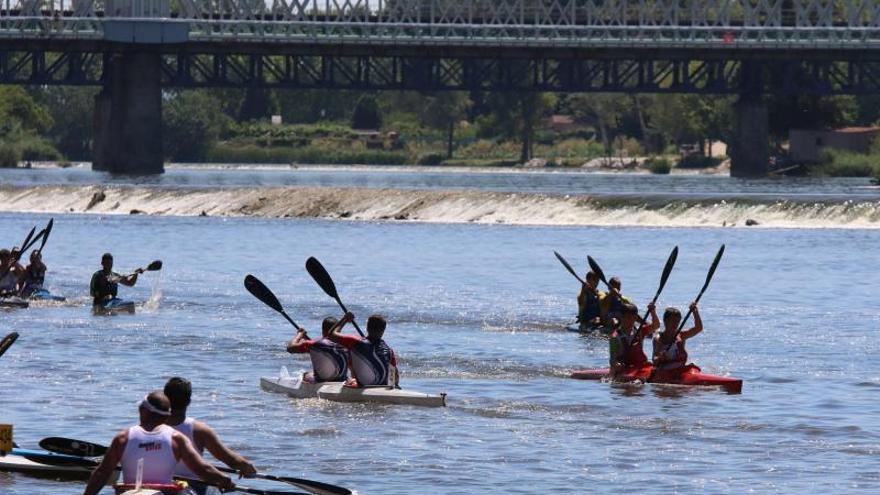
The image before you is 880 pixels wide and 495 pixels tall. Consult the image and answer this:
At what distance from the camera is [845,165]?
14338 cm

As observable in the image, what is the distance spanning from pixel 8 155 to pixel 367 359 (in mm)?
141348

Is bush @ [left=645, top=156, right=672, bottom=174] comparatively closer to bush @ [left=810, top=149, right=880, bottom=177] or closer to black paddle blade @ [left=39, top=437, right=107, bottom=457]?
bush @ [left=810, top=149, right=880, bottom=177]

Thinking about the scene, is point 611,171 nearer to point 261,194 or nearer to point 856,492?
point 261,194

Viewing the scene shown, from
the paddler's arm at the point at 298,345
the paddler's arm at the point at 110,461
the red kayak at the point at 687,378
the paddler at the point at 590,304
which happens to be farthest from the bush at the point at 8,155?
the paddler's arm at the point at 110,461

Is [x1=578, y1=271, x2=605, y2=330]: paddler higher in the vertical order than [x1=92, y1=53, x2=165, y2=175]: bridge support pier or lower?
higher

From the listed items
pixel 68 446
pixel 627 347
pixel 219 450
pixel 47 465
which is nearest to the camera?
pixel 219 450

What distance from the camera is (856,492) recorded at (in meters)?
23.8

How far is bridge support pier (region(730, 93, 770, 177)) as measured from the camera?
14012 centimetres

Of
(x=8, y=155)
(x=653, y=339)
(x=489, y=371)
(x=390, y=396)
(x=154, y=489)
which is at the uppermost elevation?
(x=154, y=489)

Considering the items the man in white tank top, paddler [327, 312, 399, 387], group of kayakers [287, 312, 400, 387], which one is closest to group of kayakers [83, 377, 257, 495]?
the man in white tank top

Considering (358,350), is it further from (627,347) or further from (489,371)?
(489,371)

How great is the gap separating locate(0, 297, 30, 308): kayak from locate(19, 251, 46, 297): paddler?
1.37 ft

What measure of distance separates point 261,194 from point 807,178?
177ft

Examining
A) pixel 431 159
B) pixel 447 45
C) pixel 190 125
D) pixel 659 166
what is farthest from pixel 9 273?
pixel 431 159
